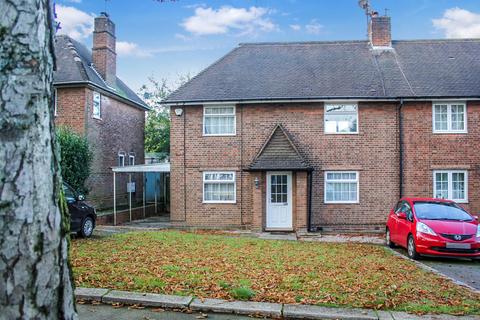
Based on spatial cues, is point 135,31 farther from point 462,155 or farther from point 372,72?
point 462,155

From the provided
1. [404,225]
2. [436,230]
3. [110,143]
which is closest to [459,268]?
[436,230]

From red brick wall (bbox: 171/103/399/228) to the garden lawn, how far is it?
7.41m

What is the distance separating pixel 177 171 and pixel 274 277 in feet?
39.1

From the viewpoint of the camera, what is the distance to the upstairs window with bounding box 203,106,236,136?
60.3 feet

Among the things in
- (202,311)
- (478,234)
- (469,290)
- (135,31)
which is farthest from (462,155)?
(202,311)

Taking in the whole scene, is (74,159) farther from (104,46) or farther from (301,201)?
(301,201)

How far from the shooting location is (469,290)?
681 centimetres

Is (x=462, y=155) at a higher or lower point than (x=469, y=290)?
higher

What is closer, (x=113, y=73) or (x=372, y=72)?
(x=372, y=72)

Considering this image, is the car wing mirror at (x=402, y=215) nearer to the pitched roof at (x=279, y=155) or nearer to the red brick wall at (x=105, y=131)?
the pitched roof at (x=279, y=155)

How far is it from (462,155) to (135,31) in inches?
573

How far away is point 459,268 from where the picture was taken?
395 inches

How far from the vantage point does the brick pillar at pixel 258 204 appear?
678 inches

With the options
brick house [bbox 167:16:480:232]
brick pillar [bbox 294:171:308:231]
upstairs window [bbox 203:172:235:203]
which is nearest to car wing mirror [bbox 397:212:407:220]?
brick pillar [bbox 294:171:308:231]
